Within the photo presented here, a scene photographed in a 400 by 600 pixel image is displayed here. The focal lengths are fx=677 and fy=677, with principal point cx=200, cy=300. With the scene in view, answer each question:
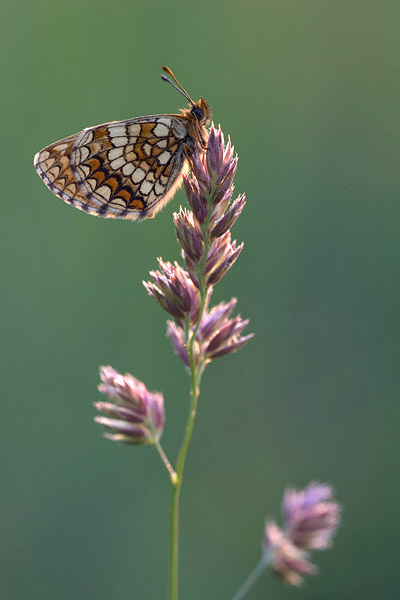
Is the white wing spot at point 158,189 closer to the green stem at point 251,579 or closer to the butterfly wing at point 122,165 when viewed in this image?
the butterfly wing at point 122,165

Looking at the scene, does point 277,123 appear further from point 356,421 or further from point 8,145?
point 356,421

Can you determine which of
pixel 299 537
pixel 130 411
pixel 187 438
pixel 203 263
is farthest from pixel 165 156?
pixel 299 537

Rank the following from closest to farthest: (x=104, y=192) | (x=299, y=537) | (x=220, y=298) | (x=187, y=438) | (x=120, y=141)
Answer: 1. (x=187, y=438)
2. (x=299, y=537)
3. (x=104, y=192)
4. (x=120, y=141)
5. (x=220, y=298)

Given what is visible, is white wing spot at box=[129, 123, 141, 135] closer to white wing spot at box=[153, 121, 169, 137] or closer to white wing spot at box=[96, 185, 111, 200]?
white wing spot at box=[153, 121, 169, 137]

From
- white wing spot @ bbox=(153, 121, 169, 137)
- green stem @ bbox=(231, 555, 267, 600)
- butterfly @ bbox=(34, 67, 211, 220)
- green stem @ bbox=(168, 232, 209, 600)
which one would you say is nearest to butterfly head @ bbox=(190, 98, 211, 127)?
butterfly @ bbox=(34, 67, 211, 220)

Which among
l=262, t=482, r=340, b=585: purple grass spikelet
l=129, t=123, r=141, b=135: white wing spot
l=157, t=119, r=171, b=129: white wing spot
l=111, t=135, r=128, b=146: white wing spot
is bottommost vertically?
l=262, t=482, r=340, b=585: purple grass spikelet

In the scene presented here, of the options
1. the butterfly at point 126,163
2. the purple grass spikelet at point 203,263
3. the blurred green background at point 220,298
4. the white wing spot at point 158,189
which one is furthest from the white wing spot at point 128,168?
the blurred green background at point 220,298

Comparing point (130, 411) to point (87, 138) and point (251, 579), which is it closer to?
point (251, 579)

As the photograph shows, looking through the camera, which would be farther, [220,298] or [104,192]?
[220,298]

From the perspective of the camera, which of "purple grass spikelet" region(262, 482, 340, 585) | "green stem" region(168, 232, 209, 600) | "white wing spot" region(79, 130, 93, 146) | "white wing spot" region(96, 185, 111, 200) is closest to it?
"green stem" region(168, 232, 209, 600)
